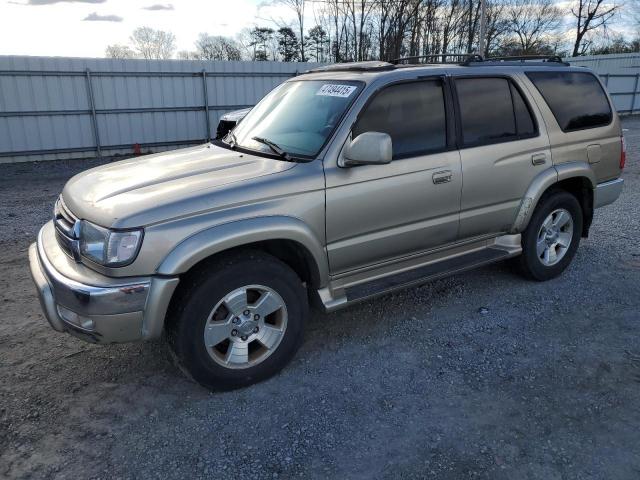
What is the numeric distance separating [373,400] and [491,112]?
2539 millimetres

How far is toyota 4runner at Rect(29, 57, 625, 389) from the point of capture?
287 centimetres

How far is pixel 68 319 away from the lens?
2912mm

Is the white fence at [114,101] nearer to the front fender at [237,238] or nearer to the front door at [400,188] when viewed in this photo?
the front door at [400,188]

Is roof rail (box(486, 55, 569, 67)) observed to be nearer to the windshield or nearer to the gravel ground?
the windshield

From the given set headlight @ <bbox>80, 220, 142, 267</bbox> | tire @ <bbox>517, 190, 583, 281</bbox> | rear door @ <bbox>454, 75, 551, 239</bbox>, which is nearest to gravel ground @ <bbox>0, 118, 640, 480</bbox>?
tire @ <bbox>517, 190, 583, 281</bbox>

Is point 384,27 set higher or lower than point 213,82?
higher

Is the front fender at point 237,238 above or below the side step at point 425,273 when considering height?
above

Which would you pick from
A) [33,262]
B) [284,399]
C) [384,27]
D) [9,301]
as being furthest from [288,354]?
[384,27]

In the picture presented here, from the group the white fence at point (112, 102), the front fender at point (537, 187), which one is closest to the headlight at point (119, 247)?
the front fender at point (537, 187)

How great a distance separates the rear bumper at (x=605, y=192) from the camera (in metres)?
4.98

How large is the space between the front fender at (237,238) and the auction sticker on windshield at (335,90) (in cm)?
108

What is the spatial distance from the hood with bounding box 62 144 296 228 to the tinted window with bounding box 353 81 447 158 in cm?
76

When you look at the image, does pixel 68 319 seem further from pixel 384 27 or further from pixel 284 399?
pixel 384 27

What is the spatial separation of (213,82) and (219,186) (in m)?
12.2
